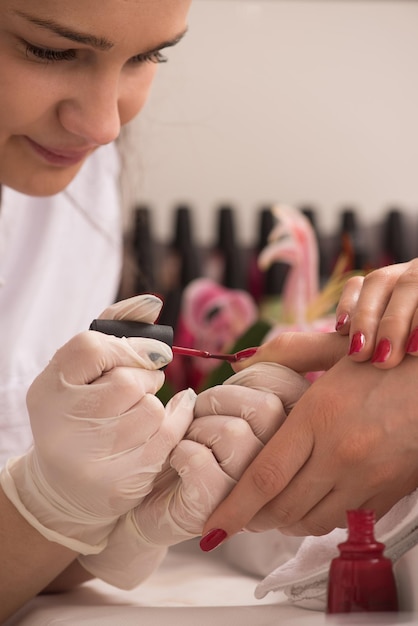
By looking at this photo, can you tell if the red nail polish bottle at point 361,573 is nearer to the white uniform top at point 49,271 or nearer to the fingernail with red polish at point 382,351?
the fingernail with red polish at point 382,351

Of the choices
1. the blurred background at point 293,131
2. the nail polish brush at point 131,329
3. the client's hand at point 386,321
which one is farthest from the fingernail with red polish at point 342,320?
the blurred background at point 293,131

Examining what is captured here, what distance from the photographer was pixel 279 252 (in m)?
1.54

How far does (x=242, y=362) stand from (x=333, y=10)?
1748mm

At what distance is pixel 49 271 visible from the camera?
62.5 inches

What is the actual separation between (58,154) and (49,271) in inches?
20.9

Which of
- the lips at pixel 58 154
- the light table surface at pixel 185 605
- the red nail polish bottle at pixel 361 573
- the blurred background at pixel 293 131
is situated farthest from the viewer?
the blurred background at pixel 293 131

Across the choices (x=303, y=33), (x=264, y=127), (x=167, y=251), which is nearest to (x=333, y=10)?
(x=303, y=33)

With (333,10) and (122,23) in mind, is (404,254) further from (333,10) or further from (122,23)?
(122,23)

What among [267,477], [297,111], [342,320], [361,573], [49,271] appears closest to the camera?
[361,573]

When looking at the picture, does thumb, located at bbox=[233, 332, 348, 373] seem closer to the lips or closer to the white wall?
the lips

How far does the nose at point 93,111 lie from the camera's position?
98 cm

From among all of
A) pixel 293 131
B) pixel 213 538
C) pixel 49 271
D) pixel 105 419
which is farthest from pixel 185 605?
pixel 293 131

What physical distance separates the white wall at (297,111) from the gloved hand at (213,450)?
155 centimetres

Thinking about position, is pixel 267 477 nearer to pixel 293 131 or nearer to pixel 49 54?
pixel 49 54
